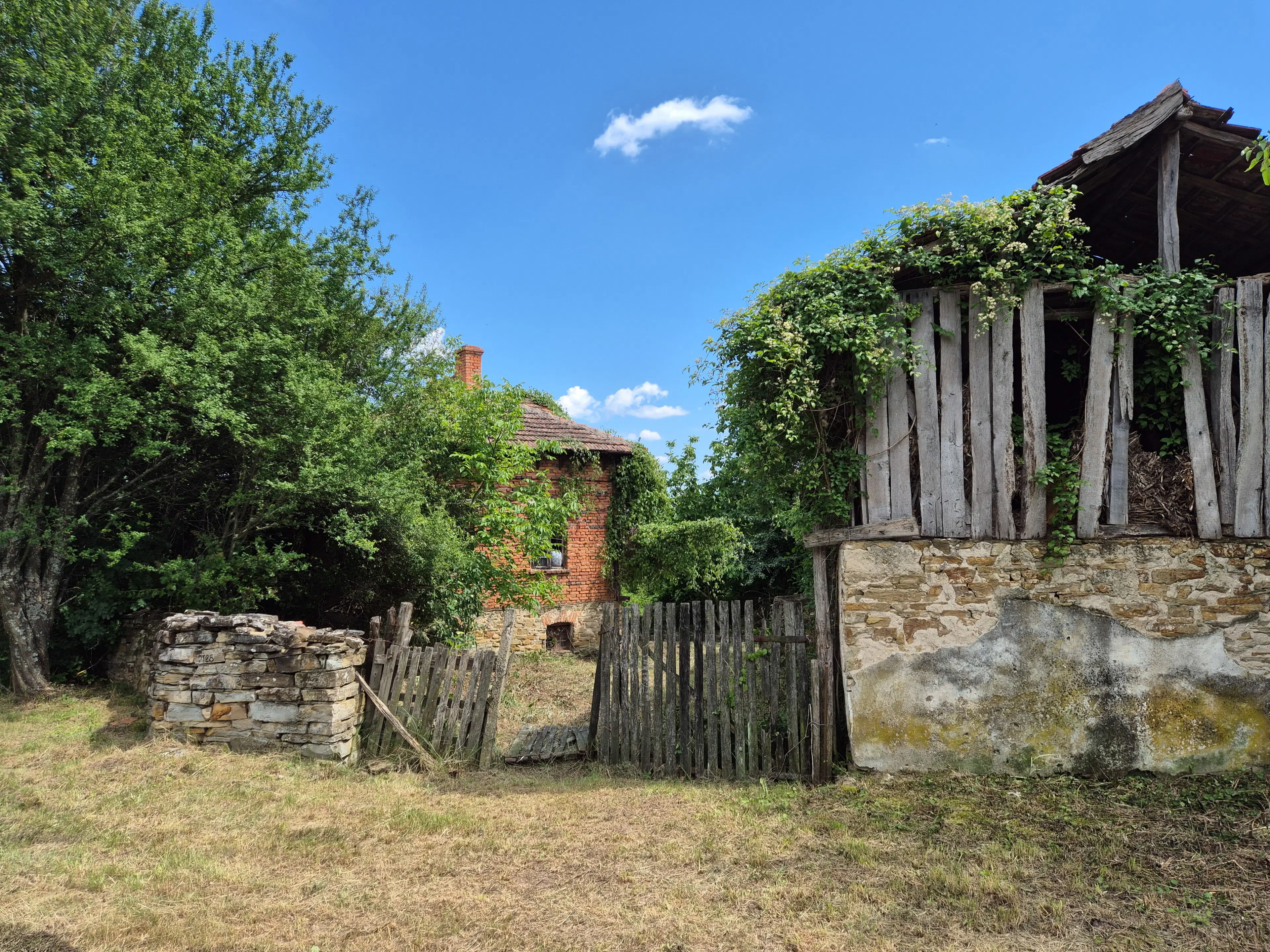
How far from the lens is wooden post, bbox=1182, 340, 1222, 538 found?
639cm

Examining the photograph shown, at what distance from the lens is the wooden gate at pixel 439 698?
296 inches

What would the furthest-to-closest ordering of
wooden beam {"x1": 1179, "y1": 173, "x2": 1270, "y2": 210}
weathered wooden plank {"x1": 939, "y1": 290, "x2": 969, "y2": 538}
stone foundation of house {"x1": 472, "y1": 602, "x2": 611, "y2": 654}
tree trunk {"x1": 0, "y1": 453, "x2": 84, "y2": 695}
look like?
stone foundation of house {"x1": 472, "y1": 602, "x2": 611, "y2": 654}
tree trunk {"x1": 0, "y1": 453, "x2": 84, "y2": 695}
wooden beam {"x1": 1179, "y1": 173, "x2": 1270, "y2": 210}
weathered wooden plank {"x1": 939, "y1": 290, "x2": 969, "y2": 538}

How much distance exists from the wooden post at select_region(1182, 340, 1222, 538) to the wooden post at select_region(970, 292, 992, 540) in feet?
5.71

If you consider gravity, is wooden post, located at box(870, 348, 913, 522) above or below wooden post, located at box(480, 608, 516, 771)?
above

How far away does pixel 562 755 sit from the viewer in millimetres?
7758

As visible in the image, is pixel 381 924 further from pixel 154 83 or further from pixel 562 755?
pixel 154 83

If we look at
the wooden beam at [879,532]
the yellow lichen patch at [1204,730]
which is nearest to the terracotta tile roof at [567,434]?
the wooden beam at [879,532]

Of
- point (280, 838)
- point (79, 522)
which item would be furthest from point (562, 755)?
point (79, 522)

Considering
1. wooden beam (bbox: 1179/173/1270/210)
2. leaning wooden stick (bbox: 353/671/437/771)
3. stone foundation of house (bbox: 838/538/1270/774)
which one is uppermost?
wooden beam (bbox: 1179/173/1270/210)

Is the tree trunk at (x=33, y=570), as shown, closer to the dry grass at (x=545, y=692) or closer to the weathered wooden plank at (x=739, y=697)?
the dry grass at (x=545, y=692)

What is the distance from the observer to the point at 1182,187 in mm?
7211

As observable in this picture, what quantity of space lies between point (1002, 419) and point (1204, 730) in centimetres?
324

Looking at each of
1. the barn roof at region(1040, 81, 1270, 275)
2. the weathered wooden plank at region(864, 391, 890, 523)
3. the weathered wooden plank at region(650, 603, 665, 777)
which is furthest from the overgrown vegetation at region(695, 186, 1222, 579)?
the weathered wooden plank at region(650, 603, 665, 777)

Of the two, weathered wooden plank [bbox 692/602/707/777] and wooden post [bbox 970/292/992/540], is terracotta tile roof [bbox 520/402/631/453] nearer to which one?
weathered wooden plank [bbox 692/602/707/777]
